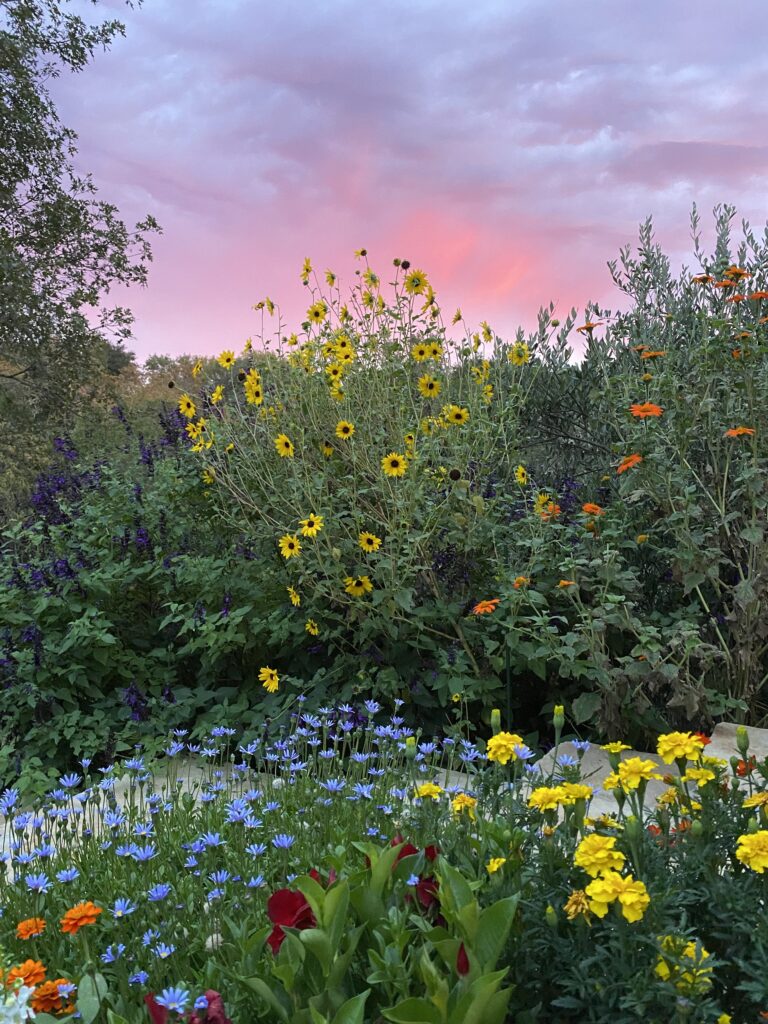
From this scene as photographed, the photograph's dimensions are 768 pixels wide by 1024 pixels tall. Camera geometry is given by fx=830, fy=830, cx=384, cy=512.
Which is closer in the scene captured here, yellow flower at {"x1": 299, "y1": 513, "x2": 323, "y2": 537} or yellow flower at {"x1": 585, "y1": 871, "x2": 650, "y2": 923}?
yellow flower at {"x1": 585, "y1": 871, "x2": 650, "y2": 923}

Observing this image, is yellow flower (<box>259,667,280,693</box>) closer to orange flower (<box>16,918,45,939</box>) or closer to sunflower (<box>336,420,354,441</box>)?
sunflower (<box>336,420,354,441</box>)

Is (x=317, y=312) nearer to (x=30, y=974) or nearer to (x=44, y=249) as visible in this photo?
(x=30, y=974)

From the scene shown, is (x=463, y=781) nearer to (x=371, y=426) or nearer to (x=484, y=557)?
(x=484, y=557)

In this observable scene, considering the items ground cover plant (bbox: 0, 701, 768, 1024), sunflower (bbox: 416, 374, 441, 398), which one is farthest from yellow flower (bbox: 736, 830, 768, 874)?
sunflower (bbox: 416, 374, 441, 398)

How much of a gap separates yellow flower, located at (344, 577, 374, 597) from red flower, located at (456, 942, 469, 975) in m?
2.24

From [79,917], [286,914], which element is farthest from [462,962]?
[79,917]

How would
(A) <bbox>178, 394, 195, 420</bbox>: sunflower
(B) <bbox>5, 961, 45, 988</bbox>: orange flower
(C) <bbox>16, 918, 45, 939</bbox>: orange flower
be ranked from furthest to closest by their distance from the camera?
(A) <bbox>178, 394, 195, 420</bbox>: sunflower < (C) <bbox>16, 918, 45, 939</bbox>: orange flower < (B) <bbox>5, 961, 45, 988</bbox>: orange flower

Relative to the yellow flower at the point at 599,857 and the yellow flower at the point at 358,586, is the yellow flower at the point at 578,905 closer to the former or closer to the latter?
the yellow flower at the point at 599,857

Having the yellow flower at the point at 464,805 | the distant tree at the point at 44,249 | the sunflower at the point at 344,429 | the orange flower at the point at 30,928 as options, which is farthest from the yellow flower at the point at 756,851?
the distant tree at the point at 44,249

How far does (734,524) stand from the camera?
3.96 metres

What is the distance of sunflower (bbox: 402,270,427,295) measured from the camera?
433cm

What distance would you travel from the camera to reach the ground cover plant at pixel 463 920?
1.30 meters

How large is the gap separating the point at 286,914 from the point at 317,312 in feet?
11.4

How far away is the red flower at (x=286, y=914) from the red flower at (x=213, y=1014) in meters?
0.18
